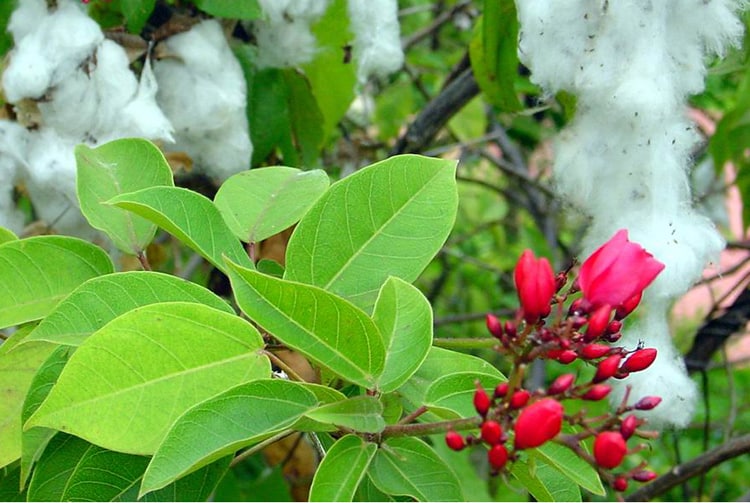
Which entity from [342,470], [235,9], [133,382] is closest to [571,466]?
[342,470]

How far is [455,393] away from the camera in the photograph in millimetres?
577

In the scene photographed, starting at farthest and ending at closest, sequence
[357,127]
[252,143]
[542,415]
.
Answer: [357,127] < [252,143] < [542,415]

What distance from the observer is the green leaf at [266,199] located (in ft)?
2.37

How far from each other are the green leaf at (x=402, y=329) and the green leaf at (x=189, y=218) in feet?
0.44

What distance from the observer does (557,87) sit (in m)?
0.91

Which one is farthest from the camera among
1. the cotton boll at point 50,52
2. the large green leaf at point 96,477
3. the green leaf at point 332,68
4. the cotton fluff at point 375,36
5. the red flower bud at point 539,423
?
the green leaf at point 332,68

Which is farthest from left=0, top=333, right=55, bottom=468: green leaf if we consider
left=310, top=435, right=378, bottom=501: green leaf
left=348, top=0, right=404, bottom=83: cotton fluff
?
left=348, top=0, right=404, bottom=83: cotton fluff

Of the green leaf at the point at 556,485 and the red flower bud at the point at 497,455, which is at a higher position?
the red flower bud at the point at 497,455

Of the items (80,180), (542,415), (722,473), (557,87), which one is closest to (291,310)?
(542,415)

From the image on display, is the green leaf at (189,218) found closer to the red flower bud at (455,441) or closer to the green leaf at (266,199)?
the green leaf at (266,199)

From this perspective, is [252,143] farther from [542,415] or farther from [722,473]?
[722,473]

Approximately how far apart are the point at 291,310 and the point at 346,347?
4 cm

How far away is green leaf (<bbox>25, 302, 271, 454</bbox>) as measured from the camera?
1.84 ft

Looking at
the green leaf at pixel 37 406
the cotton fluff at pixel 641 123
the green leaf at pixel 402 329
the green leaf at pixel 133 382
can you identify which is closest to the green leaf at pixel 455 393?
the green leaf at pixel 402 329
